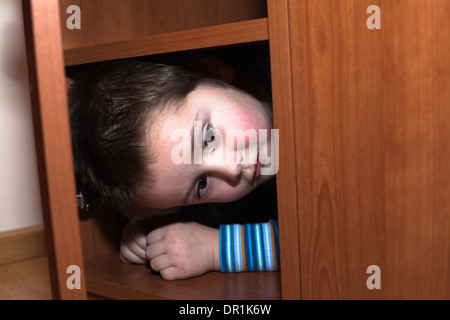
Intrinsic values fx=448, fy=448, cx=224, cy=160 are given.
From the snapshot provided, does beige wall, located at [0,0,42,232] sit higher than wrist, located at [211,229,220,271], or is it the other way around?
beige wall, located at [0,0,42,232]

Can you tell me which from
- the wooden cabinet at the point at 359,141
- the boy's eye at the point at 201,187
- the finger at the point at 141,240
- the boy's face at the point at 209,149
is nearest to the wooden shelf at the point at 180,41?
the wooden cabinet at the point at 359,141

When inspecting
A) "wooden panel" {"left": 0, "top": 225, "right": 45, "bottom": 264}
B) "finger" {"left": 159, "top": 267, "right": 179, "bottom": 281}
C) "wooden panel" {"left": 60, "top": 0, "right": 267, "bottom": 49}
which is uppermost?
"wooden panel" {"left": 60, "top": 0, "right": 267, "bottom": 49}

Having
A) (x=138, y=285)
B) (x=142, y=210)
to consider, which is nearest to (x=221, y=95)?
(x=142, y=210)

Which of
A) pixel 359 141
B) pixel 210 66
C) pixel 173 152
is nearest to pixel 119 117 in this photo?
pixel 173 152

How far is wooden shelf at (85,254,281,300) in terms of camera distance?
677mm

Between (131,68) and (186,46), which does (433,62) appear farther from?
(131,68)

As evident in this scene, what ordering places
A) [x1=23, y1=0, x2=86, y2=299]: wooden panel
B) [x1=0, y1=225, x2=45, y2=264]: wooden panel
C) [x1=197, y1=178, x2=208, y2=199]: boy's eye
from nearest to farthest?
[x1=23, y1=0, x2=86, y2=299]: wooden panel < [x1=0, y1=225, x2=45, y2=264]: wooden panel < [x1=197, y1=178, x2=208, y2=199]: boy's eye

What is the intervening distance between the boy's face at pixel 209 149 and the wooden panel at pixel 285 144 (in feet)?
0.45

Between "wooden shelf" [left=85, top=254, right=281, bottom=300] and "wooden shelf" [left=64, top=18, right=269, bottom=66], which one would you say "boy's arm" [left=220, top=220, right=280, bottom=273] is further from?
"wooden shelf" [left=64, top=18, right=269, bottom=66]

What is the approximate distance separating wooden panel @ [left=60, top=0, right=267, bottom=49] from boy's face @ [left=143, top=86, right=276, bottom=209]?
0.22 metres

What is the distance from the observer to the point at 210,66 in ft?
2.71

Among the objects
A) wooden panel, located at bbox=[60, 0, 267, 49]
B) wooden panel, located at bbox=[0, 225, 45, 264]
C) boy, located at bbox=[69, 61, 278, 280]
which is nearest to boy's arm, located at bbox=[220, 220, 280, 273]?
boy, located at bbox=[69, 61, 278, 280]

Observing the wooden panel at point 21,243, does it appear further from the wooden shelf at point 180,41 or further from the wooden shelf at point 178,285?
the wooden shelf at point 180,41

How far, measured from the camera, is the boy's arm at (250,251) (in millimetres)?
743
